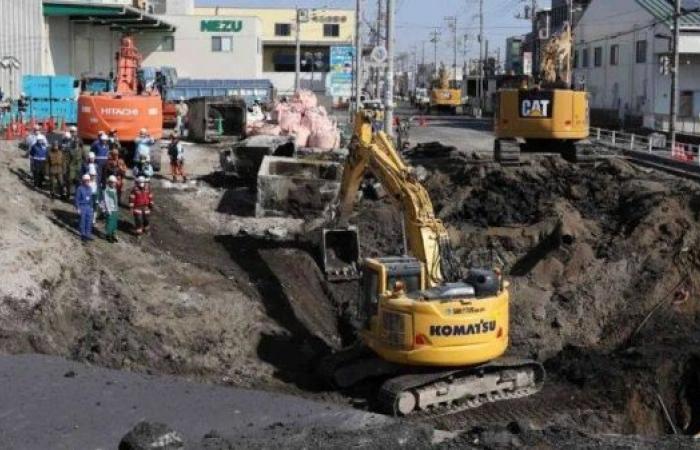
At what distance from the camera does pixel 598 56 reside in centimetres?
7731

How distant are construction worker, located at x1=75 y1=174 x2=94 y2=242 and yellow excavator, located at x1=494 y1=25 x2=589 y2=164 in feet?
48.7

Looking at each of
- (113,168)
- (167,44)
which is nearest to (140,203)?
(113,168)

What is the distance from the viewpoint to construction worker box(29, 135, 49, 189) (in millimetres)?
25656

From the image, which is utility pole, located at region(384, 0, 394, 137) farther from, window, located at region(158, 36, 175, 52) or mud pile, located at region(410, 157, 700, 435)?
window, located at region(158, 36, 175, 52)

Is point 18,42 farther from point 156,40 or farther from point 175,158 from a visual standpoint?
point 156,40

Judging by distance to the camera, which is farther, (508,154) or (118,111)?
(508,154)

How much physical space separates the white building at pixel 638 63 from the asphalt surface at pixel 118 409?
4517 cm

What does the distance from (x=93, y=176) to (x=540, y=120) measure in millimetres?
15847

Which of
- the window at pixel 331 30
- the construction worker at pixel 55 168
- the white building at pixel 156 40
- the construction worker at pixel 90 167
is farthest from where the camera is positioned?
the window at pixel 331 30

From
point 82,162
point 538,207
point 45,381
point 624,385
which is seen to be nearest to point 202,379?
point 45,381

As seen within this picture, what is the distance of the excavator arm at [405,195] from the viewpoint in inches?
682

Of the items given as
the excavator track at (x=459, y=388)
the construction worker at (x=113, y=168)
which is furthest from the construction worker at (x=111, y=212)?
the excavator track at (x=459, y=388)

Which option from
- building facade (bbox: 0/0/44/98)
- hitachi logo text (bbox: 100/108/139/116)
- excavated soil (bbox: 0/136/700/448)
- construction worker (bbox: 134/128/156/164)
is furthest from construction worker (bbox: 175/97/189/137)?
excavated soil (bbox: 0/136/700/448)

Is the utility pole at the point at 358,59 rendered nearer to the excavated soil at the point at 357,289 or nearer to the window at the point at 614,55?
the excavated soil at the point at 357,289
